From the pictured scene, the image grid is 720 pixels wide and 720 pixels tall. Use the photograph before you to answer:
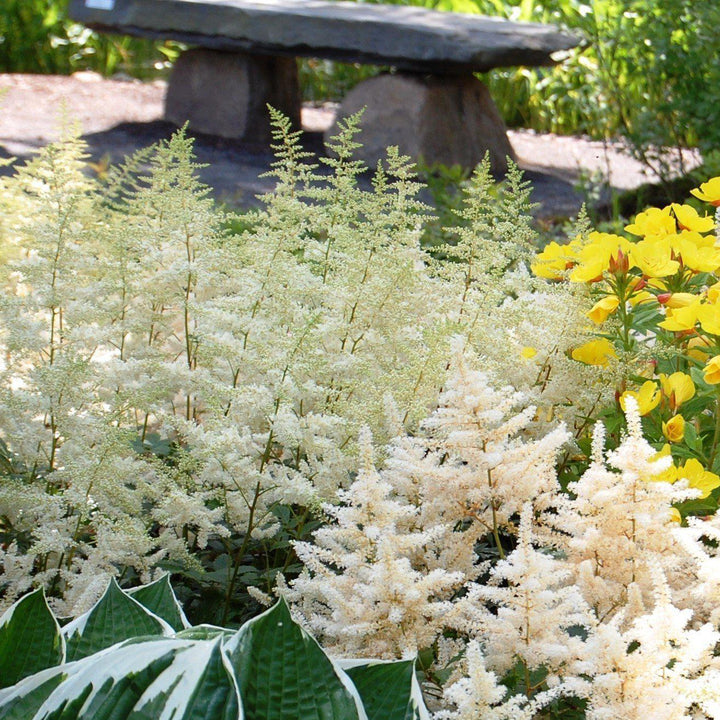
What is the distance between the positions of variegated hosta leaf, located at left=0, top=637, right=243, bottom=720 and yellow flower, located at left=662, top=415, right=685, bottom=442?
2.88 feet

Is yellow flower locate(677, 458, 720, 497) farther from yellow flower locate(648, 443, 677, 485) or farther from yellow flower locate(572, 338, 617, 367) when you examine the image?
yellow flower locate(572, 338, 617, 367)

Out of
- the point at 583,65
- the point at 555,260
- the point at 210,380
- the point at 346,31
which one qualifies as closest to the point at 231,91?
the point at 346,31

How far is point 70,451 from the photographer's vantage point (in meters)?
1.68

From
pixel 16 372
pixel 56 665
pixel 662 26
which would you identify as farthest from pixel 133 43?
pixel 56 665

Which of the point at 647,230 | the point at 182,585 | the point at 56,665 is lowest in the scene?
the point at 182,585

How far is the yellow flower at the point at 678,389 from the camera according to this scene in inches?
68.6

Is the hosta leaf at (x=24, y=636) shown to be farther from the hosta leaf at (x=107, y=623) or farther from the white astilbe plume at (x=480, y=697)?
the white astilbe plume at (x=480, y=697)

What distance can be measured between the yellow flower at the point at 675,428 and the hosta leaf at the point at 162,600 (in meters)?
0.79

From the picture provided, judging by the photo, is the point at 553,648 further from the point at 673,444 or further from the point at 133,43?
the point at 133,43

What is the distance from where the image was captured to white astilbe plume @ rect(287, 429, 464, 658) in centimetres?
129

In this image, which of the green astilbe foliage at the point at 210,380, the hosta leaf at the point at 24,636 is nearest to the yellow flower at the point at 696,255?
the green astilbe foliage at the point at 210,380

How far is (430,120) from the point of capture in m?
8.36

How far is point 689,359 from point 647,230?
0.28 metres

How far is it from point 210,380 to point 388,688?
66 centimetres
